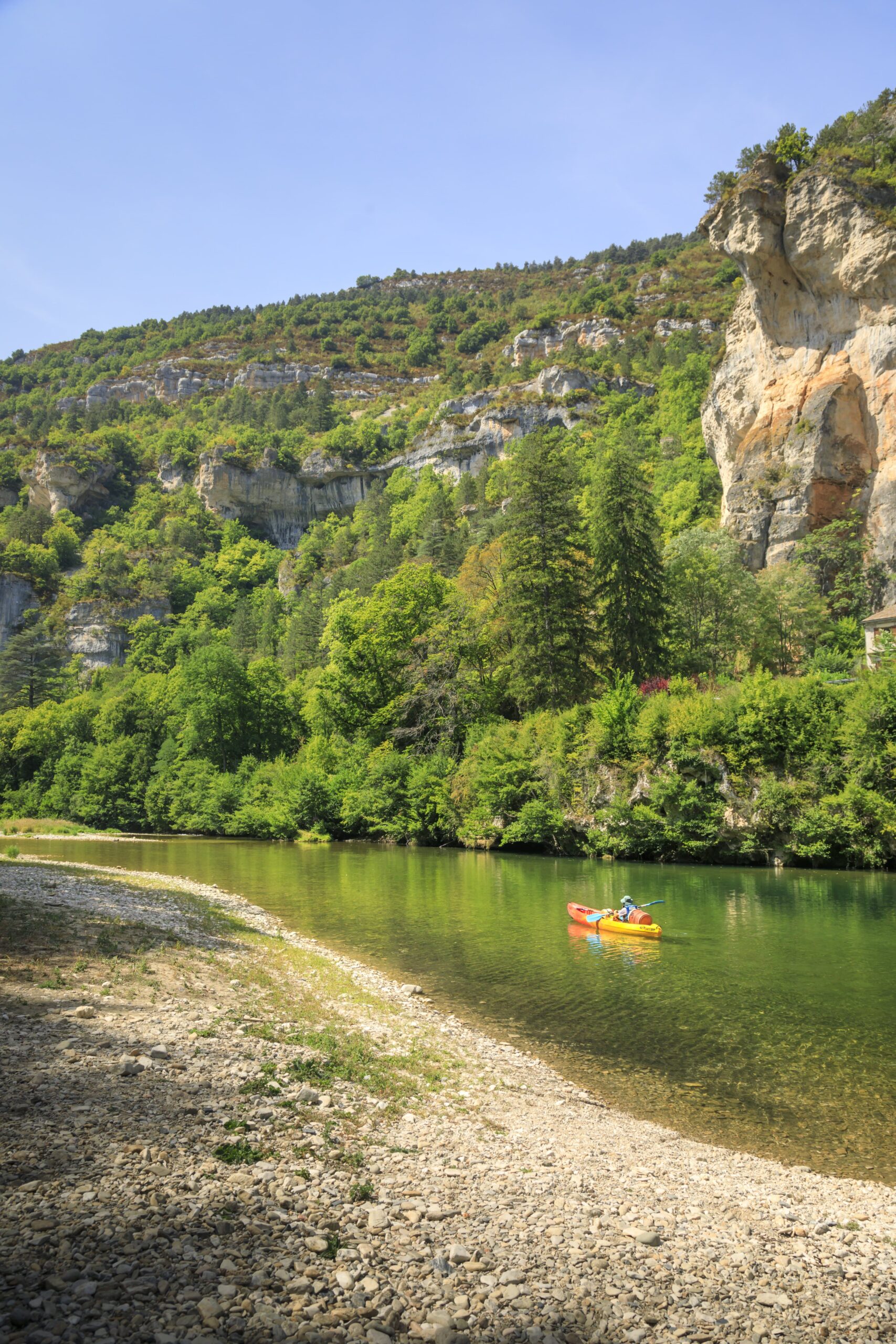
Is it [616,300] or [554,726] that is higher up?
[616,300]

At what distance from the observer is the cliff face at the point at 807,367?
153 ft

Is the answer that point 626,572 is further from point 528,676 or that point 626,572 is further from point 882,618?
point 882,618

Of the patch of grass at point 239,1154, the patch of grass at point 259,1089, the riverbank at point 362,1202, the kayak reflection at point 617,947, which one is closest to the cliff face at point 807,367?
the kayak reflection at point 617,947

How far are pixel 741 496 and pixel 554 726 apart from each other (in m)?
27.3

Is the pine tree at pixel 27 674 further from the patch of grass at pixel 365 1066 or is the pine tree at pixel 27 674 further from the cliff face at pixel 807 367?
the patch of grass at pixel 365 1066

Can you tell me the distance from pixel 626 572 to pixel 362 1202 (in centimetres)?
4023

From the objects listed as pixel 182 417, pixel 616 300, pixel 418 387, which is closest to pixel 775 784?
pixel 616 300

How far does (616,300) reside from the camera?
149 meters

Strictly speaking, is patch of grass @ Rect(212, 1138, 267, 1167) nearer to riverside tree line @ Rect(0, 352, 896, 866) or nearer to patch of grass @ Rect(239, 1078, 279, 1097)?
patch of grass @ Rect(239, 1078, 279, 1097)

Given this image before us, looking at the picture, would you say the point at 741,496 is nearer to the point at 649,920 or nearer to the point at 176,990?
the point at 649,920

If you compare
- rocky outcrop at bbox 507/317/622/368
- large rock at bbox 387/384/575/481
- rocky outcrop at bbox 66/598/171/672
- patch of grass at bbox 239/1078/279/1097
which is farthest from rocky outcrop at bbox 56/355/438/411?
patch of grass at bbox 239/1078/279/1097

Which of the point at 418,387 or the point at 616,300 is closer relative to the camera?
the point at 616,300

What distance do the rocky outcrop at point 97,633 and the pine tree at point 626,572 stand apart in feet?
263

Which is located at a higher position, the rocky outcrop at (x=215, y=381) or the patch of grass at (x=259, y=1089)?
the rocky outcrop at (x=215, y=381)
